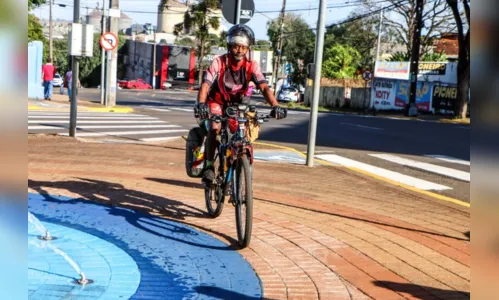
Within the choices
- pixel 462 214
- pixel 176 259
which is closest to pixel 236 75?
pixel 176 259

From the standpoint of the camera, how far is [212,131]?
608 centimetres

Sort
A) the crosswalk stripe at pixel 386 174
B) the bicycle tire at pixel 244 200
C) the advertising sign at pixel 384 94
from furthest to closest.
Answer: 1. the advertising sign at pixel 384 94
2. the crosswalk stripe at pixel 386 174
3. the bicycle tire at pixel 244 200

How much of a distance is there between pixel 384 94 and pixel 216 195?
1616 inches

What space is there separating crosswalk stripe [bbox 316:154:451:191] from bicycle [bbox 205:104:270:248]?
4.35 m

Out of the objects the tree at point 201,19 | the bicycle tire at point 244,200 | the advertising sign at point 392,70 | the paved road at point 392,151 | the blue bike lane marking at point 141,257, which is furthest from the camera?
the tree at point 201,19

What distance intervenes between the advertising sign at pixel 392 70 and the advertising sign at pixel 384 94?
1.13m

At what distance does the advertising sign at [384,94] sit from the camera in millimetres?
45281

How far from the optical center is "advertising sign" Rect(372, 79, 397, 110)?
149 feet

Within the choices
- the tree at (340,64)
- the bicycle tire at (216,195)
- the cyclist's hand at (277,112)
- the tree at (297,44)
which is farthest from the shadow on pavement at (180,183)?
the tree at (297,44)

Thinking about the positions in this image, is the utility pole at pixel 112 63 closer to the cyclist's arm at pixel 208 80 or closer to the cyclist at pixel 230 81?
the cyclist at pixel 230 81

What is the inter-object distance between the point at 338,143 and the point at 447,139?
4.18 metres

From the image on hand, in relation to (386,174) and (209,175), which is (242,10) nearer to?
(209,175)
